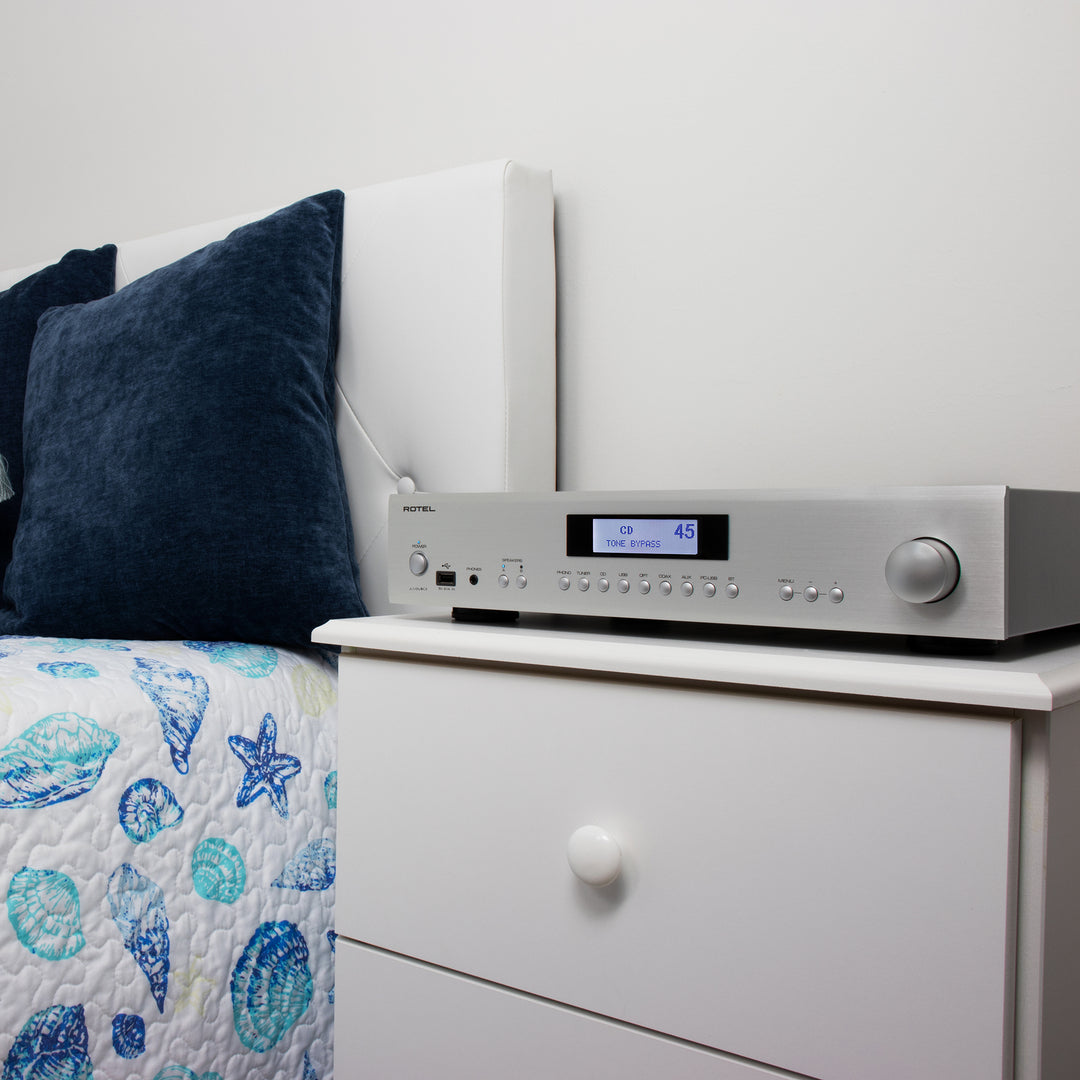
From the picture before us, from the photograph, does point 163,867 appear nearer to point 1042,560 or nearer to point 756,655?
point 756,655

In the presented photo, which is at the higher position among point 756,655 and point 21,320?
point 21,320

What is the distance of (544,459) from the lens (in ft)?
3.50

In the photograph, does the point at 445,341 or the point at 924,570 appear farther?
the point at 445,341

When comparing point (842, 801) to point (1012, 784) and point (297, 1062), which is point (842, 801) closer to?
point (1012, 784)

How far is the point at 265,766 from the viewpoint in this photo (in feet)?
2.60

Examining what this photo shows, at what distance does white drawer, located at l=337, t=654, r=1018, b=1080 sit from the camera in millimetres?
485

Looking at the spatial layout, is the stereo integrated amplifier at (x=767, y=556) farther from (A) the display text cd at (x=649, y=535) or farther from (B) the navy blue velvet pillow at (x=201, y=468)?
(B) the navy blue velvet pillow at (x=201, y=468)

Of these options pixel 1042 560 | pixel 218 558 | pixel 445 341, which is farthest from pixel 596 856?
pixel 445 341

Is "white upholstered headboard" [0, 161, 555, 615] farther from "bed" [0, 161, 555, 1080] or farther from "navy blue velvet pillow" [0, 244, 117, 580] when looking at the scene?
"navy blue velvet pillow" [0, 244, 117, 580]

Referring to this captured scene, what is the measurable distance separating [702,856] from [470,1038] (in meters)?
0.23

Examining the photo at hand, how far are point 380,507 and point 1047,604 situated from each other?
735 mm

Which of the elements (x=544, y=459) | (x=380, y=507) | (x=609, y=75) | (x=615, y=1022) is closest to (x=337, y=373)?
(x=380, y=507)

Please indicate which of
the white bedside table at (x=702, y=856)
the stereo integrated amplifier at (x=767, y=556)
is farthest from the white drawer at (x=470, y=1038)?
the stereo integrated amplifier at (x=767, y=556)

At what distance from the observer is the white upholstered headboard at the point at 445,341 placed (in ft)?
3.34
